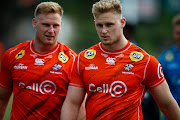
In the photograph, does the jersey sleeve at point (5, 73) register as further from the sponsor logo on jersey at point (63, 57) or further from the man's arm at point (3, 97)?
the sponsor logo on jersey at point (63, 57)

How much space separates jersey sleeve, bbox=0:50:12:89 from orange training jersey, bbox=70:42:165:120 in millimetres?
1329

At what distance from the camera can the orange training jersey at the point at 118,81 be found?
4977 millimetres

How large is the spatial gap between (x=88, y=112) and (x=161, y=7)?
3740cm

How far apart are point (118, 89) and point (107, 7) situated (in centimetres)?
111

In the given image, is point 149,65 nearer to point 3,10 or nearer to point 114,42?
point 114,42

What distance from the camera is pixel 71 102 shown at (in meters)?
5.23

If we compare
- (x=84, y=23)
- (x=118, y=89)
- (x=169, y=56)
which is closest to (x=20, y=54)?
(x=118, y=89)

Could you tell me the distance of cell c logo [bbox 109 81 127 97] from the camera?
4.99 meters

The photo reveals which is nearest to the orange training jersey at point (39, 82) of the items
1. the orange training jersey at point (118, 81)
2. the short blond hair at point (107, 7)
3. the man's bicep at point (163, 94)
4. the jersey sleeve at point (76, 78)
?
the jersey sleeve at point (76, 78)

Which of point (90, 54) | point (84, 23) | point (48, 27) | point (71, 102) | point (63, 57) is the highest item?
point (48, 27)

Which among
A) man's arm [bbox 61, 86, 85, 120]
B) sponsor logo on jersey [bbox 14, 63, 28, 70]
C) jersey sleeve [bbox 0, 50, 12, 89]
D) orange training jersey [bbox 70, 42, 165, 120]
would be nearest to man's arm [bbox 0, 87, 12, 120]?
jersey sleeve [bbox 0, 50, 12, 89]

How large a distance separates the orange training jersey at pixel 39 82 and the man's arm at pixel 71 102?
437 millimetres

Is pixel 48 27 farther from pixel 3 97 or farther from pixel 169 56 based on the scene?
pixel 169 56

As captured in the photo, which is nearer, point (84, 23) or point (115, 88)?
point (115, 88)
